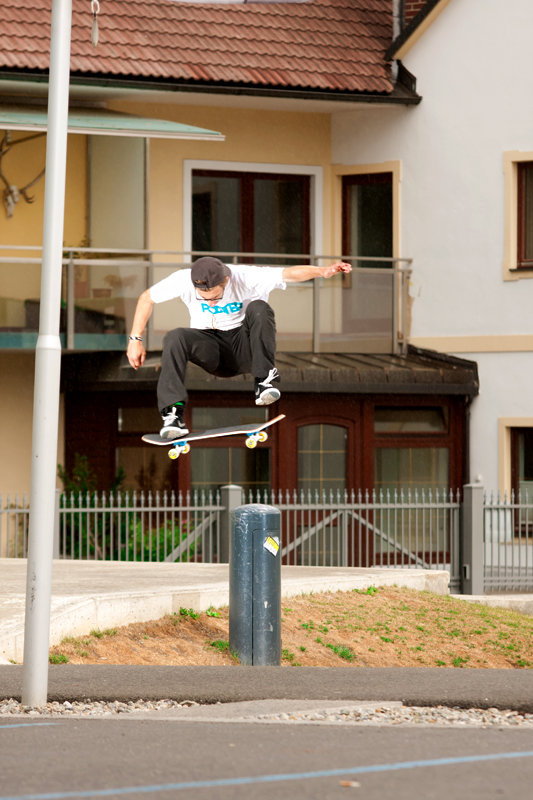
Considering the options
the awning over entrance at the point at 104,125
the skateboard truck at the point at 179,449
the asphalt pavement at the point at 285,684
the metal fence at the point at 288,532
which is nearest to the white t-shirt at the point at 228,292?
the skateboard truck at the point at 179,449

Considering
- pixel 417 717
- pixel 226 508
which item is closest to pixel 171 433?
pixel 417 717

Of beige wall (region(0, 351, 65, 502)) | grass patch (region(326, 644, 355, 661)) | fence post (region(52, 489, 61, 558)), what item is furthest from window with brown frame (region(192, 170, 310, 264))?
grass patch (region(326, 644, 355, 661))

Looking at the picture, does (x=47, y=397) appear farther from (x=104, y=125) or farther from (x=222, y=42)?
(x=222, y=42)

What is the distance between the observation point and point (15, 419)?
57.0 feet

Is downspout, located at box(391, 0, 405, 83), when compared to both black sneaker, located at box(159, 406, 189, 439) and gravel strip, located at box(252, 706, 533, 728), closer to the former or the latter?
black sneaker, located at box(159, 406, 189, 439)

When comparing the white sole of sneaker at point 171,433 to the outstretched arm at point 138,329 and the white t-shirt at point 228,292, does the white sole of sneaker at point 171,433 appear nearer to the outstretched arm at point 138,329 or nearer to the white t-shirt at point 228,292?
the outstretched arm at point 138,329

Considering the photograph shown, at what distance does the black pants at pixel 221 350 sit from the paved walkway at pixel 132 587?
2217 mm

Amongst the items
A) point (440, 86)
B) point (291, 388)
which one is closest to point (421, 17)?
point (440, 86)

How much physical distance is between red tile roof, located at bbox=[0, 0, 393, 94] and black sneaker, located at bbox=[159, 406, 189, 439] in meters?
8.41

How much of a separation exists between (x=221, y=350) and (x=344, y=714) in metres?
3.22

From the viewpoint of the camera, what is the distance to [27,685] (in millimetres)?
7121

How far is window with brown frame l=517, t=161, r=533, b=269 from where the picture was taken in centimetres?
1698

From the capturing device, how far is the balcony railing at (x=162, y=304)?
15539 mm

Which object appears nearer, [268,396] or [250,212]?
[268,396]
